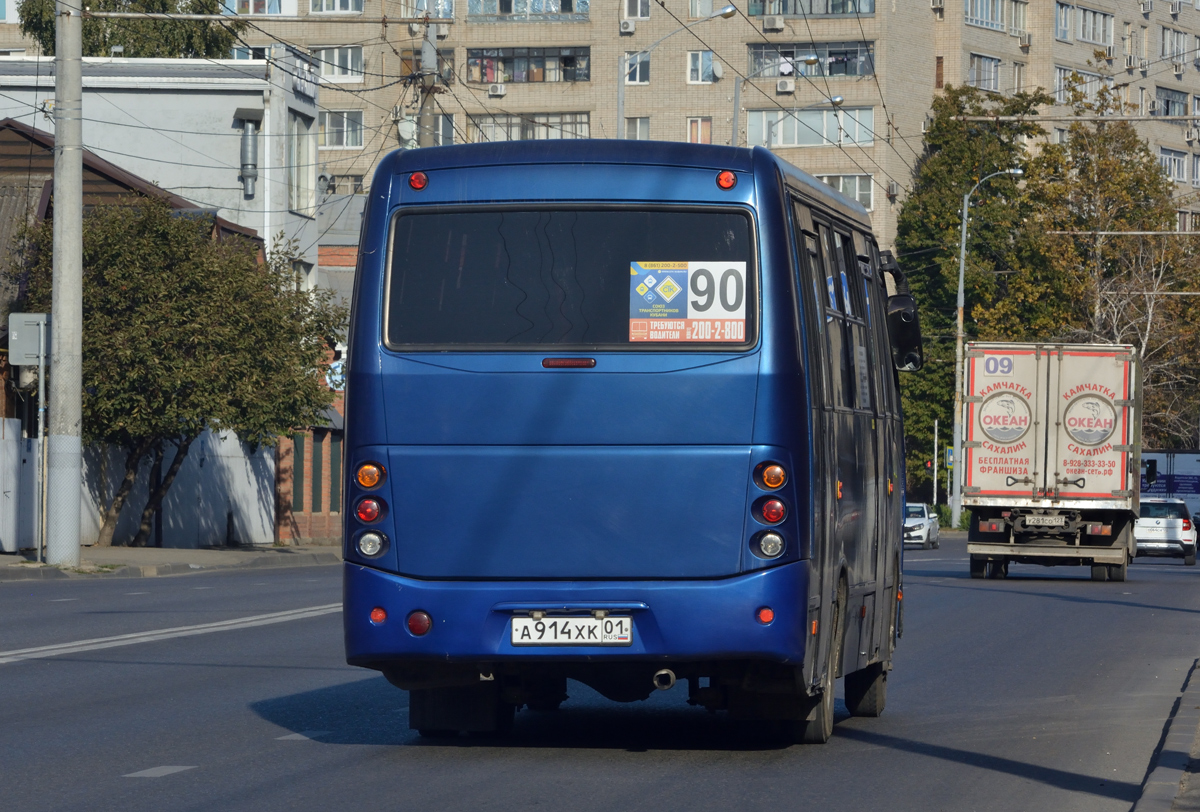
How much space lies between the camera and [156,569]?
2803 centimetres

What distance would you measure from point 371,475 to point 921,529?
142 feet

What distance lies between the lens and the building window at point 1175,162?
9344 centimetres

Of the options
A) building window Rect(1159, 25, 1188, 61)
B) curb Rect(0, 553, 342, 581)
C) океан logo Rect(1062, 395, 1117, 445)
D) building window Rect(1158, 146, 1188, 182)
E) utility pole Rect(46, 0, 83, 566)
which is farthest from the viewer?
building window Rect(1159, 25, 1188, 61)

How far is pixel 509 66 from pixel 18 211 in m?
47.2

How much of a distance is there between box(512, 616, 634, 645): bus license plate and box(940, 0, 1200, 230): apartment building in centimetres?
7145

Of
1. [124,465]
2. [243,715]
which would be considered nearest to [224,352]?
[124,465]

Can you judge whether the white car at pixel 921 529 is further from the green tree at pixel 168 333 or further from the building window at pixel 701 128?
the building window at pixel 701 128

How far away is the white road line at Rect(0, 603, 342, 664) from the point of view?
14.2m

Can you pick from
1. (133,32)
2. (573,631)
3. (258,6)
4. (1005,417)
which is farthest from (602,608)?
(258,6)

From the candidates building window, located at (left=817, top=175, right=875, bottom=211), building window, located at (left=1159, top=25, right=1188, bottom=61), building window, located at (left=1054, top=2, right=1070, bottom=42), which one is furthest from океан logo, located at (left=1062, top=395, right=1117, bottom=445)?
building window, located at (left=1159, top=25, right=1188, bottom=61)

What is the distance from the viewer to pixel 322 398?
33938 mm

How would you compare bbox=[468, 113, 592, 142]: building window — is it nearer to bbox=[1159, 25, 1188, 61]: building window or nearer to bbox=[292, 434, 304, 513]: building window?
bbox=[1159, 25, 1188, 61]: building window

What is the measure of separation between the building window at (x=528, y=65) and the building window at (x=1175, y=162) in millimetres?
30254

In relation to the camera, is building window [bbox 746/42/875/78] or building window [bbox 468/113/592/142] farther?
building window [bbox 468/113/592/142]
